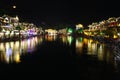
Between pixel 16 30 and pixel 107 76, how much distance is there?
121881 millimetres

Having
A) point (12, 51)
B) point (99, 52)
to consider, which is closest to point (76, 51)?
point (99, 52)

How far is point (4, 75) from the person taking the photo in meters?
19.4

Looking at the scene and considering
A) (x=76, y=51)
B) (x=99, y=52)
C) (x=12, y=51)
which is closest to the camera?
(x=12, y=51)

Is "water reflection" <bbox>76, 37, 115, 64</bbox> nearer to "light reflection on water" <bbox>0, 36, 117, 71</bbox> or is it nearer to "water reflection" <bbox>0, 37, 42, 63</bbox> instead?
"light reflection on water" <bbox>0, 36, 117, 71</bbox>

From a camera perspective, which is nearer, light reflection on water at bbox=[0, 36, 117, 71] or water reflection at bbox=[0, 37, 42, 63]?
water reflection at bbox=[0, 37, 42, 63]

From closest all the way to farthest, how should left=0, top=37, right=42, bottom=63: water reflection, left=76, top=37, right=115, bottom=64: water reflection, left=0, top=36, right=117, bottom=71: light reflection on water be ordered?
left=0, top=37, right=42, bottom=63: water reflection → left=0, top=36, right=117, bottom=71: light reflection on water → left=76, top=37, right=115, bottom=64: water reflection

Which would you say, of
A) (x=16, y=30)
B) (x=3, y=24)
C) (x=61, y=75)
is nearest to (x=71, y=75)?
(x=61, y=75)

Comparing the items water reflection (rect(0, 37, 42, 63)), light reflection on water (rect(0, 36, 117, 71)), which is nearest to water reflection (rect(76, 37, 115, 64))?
light reflection on water (rect(0, 36, 117, 71))

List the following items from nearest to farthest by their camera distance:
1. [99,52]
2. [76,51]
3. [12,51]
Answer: [12,51]
[99,52]
[76,51]

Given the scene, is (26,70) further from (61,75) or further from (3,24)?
(3,24)

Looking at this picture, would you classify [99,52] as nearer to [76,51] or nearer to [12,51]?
[76,51]

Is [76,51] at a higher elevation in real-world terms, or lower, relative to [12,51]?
lower

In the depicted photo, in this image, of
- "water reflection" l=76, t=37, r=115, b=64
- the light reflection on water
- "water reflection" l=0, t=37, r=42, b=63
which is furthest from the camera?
"water reflection" l=76, t=37, r=115, b=64

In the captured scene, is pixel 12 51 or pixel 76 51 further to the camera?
pixel 76 51
